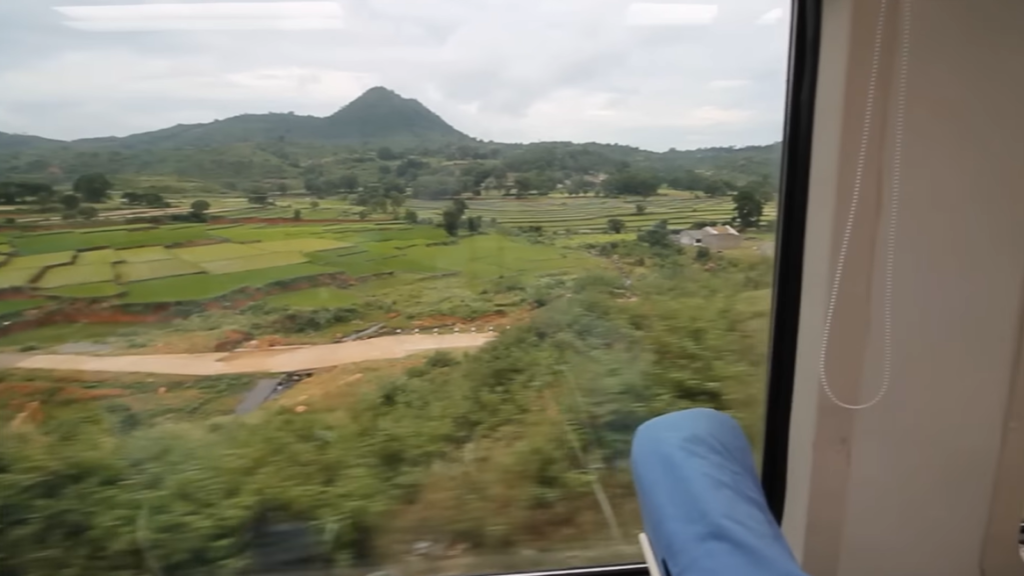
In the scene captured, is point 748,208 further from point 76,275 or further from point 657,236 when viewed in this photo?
point 76,275

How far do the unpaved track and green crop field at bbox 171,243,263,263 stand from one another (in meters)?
0.18

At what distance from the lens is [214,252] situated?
125 cm

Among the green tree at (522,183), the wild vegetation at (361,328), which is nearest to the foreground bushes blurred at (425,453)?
the wild vegetation at (361,328)

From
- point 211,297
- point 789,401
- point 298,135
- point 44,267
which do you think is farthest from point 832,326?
point 44,267

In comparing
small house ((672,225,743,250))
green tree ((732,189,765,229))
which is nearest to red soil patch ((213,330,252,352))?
small house ((672,225,743,250))

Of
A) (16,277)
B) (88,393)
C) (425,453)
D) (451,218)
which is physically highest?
(451,218)

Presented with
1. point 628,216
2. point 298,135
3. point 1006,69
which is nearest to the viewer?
point 1006,69

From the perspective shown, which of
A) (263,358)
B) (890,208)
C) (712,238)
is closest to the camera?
(890,208)

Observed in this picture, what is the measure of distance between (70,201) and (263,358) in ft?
1.40

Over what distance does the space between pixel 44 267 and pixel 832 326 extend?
4.61 feet

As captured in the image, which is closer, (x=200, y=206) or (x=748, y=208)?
(x=200, y=206)

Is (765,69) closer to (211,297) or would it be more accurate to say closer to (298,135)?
(298,135)

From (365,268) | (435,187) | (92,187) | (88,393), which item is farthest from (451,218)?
(88,393)

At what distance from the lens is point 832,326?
4.01ft
